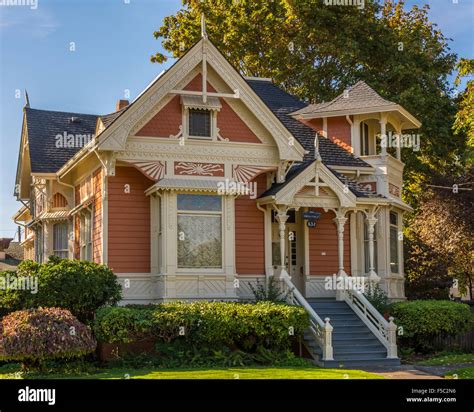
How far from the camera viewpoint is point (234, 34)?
134 feet

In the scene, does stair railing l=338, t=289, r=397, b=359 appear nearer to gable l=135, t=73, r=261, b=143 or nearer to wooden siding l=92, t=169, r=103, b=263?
gable l=135, t=73, r=261, b=143

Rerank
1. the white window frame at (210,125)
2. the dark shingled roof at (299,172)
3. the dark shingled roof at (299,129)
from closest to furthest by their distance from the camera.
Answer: the white window frame at (210,125), the dark shingled roof at (299,172), the dark shingled roof at (299,129)

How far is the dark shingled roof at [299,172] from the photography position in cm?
2575

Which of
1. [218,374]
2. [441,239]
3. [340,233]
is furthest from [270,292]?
[441,239]

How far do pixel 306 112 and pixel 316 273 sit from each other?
21.4 ft

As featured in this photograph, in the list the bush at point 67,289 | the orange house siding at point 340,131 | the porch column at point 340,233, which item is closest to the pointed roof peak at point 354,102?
the orange house siding at point 340,131

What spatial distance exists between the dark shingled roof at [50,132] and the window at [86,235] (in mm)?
3162

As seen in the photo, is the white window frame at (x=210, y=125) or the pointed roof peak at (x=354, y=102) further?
the pointed roof peak at (x=354, y=102)

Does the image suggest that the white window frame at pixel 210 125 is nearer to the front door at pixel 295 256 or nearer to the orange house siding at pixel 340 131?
the front door at pixel 295 256

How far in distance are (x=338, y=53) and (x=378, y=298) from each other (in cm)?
1766

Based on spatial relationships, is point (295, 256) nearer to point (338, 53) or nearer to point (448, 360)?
point (448, 360)

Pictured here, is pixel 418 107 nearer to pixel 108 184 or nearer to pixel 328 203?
pixel 328 203
